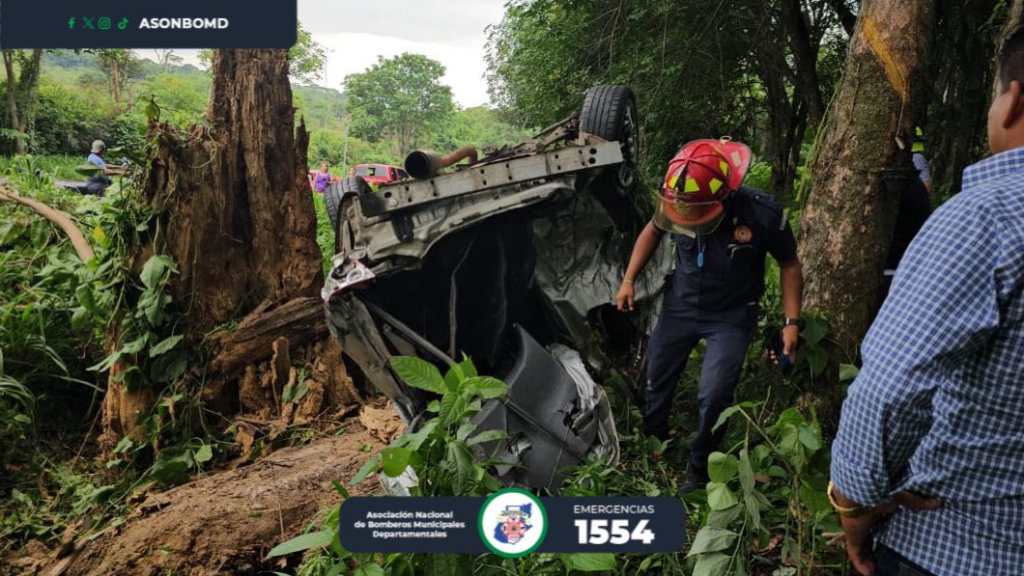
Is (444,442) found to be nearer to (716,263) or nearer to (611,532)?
(611,532)

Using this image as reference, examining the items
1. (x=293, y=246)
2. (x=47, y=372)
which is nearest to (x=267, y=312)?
(x=293, y=246)

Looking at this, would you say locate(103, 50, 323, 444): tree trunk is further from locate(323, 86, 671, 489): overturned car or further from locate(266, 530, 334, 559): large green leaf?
locate(266, 530, 334, 559): large green leaf

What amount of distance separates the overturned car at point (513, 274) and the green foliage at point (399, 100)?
411 cm

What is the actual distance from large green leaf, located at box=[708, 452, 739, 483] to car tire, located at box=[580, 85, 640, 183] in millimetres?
1933

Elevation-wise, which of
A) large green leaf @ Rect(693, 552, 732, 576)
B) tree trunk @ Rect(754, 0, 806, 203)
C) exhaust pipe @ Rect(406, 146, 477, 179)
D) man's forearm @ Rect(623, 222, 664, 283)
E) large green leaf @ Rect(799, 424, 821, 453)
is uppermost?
tree trunk @ Rect(754, 0, 806, 203)

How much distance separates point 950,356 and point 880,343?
88mm

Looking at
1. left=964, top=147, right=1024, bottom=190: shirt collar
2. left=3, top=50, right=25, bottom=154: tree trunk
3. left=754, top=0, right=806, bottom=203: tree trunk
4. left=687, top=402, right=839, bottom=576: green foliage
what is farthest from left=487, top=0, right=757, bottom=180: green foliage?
left=3, top=50, right=25, bottom=154: tree trunk

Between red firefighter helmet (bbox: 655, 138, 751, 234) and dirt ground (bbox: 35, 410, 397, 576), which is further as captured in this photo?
dirt ground (bbox: 35, 410, 397, 576)

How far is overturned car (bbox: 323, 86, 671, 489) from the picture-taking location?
3.03 meters

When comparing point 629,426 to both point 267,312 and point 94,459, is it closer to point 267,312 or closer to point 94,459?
point 267,312

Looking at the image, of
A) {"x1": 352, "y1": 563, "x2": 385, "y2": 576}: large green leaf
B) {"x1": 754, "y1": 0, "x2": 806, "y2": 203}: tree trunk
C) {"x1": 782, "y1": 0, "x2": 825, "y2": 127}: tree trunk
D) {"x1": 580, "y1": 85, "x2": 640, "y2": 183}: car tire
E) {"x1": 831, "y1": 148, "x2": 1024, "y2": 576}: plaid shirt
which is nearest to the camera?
{"x1": 831, "y1": 148, "x2": 1024, "y2": 576}: plaid shirt

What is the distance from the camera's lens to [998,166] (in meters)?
1.00

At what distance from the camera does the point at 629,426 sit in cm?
358
